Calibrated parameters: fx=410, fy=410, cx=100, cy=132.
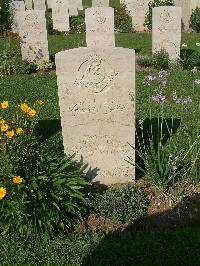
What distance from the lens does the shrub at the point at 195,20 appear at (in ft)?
56.5

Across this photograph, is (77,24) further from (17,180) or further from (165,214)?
(17,180)

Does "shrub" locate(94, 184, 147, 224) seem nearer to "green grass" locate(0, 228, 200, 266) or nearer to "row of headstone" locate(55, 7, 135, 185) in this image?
"green grass" locate(0, 228, 200, 266)

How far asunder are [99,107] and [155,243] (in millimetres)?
1730

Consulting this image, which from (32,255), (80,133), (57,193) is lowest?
(32,255)

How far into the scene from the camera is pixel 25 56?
12164 mm

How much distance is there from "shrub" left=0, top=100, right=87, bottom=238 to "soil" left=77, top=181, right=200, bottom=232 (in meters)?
0.26

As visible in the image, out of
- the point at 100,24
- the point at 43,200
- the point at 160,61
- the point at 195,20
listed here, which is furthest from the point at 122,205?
the point at 195,20

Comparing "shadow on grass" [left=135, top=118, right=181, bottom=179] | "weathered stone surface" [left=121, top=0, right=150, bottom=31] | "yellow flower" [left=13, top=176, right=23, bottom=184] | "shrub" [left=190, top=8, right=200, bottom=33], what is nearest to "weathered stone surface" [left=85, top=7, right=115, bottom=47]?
"shadow on grass" [left=135, top=118, right=181, bottom=179]

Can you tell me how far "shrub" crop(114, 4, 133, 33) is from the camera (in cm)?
1753

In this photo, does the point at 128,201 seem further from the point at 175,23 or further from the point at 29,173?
the point at 175,23

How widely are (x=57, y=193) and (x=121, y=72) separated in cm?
159

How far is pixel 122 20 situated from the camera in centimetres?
1808

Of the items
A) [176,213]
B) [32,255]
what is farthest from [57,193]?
[176,213]

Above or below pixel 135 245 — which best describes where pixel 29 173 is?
above
